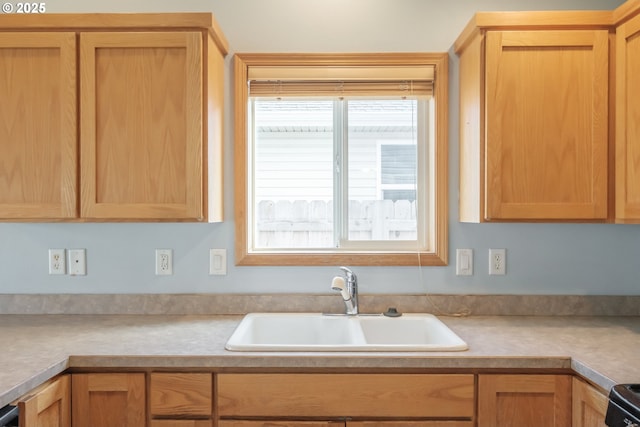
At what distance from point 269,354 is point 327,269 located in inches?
27.1

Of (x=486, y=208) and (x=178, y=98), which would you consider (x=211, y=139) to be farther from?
(x=486, y=208)

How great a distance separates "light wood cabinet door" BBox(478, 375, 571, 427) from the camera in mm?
1465

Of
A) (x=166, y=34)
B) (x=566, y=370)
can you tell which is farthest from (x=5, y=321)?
(x=566, y=370)

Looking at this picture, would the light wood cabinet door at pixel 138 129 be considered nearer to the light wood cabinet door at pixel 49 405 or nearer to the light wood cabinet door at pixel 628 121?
the light wood cabinet door at pixel 49 405

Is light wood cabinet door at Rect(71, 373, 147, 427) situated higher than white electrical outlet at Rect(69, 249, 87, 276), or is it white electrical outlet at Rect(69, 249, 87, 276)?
white electrical outlet at Rect(69, 249, 87, 276)

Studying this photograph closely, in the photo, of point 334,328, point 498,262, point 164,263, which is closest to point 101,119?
point 164,263

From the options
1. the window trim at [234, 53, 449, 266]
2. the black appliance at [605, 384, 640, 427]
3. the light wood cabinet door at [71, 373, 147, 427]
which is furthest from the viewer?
the window trim at [234, 53, 449, 266]

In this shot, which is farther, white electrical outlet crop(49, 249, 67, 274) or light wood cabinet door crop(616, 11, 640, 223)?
white electrical outlet crop(49, 249, 67, 274)

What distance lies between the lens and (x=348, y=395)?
1480mm

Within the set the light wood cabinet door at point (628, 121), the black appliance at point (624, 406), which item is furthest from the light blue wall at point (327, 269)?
the black appliance at point (624, 406)

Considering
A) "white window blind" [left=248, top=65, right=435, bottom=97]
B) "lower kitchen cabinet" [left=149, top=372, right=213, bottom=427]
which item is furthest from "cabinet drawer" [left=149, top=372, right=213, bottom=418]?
"white window blind" [left=248, top=65, right=435, bottom=97]

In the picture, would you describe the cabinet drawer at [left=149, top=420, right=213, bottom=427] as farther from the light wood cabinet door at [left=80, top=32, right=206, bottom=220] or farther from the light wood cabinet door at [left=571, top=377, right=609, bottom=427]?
the light wood cabinet door at [left=571, top=377, right=609, bottom=427]

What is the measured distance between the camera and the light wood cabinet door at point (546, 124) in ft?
5.69

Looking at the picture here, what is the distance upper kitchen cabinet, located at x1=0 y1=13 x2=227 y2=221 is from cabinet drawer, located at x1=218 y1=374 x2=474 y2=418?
2.25 feet
